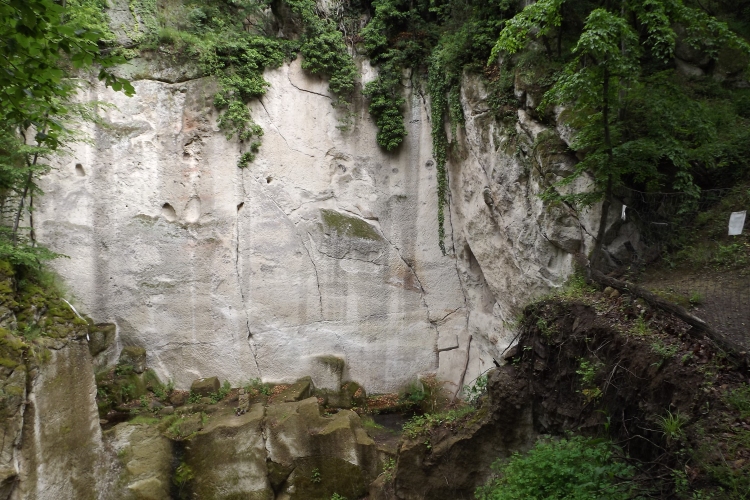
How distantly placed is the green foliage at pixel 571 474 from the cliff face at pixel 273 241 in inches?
203

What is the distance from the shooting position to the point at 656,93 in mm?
5551

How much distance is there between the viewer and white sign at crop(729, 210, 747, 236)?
4.77 metres

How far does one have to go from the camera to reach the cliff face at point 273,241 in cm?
987

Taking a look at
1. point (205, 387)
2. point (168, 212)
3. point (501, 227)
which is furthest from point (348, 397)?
point (168, 212)

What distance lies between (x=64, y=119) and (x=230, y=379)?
630 centimetres

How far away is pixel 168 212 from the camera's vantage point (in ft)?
33.5

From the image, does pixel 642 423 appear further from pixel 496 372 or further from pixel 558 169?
pixel 558 169

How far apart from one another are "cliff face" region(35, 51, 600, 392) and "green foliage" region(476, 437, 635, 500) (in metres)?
→ 5.16

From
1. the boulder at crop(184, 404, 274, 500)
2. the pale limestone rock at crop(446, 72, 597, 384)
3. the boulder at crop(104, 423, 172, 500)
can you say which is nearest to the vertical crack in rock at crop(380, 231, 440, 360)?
the pale limestone rock at crop(446, 72, 597, 384)

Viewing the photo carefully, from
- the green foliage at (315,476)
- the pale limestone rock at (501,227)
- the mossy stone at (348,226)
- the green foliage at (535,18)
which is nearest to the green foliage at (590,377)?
the pale limestone rock at (501,227)

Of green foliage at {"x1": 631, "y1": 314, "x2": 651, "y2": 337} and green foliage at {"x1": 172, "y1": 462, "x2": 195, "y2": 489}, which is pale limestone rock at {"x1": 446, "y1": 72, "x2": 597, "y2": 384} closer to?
green foliage at {"x1": 631, "y1": 314, "x2": 651, "y2": 337}

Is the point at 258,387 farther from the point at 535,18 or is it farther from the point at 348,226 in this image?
the point at 535,18

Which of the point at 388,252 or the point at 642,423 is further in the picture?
the point at 388,252

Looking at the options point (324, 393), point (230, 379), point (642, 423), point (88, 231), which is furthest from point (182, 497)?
point (642, 423)
